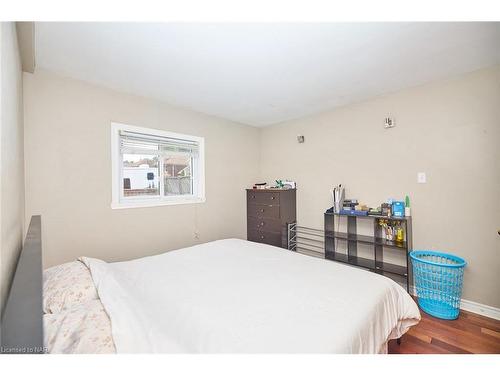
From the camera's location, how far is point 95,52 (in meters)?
1.75

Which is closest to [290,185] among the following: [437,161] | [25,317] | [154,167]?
[437,161]

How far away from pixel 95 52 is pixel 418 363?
257 centimetres

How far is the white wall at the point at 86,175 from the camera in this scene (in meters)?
2.01

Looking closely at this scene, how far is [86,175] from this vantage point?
2.25 metres

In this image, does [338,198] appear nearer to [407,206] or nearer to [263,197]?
[407,206]

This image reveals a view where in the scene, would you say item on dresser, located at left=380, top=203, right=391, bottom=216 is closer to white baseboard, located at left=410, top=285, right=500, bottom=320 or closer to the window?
white baseboard, located at left=410, top=285, right=500, bottom=320

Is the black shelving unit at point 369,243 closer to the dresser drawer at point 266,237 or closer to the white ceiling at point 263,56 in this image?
the dresser drawer at point 266,237

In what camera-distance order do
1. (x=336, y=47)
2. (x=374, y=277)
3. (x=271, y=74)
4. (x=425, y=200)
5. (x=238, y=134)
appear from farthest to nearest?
(x=238, y=134), (x=425, y=200), (x=271, y=74), (x=336, y=47), (x=374, y=277)

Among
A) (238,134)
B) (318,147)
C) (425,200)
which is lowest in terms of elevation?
(425,200)

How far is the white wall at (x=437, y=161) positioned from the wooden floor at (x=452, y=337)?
0.27 m

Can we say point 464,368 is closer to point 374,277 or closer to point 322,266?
point 374,277

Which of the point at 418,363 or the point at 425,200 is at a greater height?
the point at 425,200

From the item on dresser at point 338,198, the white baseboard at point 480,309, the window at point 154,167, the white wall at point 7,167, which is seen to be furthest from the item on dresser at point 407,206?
the white wall at point 7,167

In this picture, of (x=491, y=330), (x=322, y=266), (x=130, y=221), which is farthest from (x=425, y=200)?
(x=130, y=221)
